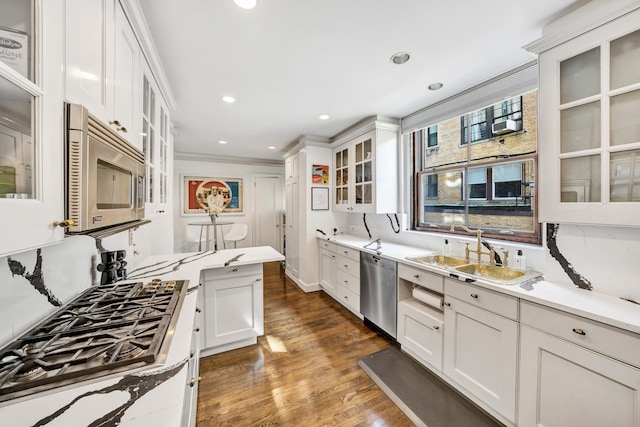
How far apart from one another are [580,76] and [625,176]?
1.98ft

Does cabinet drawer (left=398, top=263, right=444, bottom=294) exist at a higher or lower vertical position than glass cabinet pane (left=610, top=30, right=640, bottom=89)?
lower

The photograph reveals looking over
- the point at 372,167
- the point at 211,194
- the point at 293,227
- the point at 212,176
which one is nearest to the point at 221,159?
the point at 212,176

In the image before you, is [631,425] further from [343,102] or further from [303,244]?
[303,244]

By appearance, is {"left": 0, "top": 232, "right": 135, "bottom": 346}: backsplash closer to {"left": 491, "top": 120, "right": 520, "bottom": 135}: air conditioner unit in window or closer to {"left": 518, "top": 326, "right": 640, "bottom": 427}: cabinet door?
{"left": 518, "top": 326, "right": 640, "bottom": 427}: cabinet door

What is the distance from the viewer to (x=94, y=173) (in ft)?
2.65

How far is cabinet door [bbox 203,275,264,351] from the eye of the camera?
214 cm

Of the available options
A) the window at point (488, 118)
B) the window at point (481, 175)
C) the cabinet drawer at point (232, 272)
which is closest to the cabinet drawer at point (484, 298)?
the window at point (481, 175)

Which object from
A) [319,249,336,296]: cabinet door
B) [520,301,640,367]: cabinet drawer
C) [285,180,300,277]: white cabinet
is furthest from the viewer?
[285,180,300,277]: white cabinet

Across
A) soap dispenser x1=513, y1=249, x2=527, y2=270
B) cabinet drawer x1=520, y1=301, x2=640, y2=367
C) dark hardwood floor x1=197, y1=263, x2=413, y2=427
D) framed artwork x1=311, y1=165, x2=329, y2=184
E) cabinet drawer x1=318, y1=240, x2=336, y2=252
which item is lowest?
dark hardwood floor x1=197, y1=263, x2=413, y2=427

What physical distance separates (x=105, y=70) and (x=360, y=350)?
8.55 ft

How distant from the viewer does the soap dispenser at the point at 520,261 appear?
6.06ft

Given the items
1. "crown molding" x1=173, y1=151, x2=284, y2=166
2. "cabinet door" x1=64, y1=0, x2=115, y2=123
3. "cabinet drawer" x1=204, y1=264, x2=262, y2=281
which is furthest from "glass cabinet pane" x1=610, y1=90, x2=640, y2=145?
"crown molding" x1=173, y1=151, x2=284, y2=166

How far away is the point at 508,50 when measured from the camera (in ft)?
5.56

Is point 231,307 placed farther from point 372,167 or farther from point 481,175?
point 481,175
